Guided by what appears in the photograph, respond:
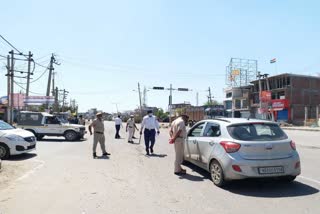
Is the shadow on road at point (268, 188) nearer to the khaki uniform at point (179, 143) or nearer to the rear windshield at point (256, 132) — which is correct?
the khaki uniform at point (179, 143)

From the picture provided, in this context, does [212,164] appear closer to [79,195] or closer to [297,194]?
[297,194]

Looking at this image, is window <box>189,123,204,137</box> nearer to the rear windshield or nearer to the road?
the road

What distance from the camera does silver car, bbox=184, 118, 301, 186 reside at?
7746mm

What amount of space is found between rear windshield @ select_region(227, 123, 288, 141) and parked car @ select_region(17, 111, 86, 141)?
17655 mm

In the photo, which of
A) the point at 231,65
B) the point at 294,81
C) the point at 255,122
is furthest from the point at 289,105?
the point at 255,122

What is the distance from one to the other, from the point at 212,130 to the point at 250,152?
58.4 inches

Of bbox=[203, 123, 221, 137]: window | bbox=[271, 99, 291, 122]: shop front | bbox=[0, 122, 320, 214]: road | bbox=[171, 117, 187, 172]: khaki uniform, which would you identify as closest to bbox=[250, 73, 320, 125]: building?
bbox=[271, 99, 291, 122]: shop front

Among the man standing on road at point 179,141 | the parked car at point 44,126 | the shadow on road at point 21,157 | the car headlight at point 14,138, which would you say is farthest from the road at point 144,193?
the parked car at point 44,126

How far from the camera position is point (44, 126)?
78.5 feet

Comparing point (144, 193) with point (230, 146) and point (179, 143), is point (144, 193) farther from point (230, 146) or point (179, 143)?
point (179, 143)

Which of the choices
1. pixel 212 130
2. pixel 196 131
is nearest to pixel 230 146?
pixel 212 130

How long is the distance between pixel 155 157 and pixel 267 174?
6664 mm

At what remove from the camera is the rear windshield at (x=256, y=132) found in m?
8.09

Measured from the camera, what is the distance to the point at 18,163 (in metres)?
12.2
